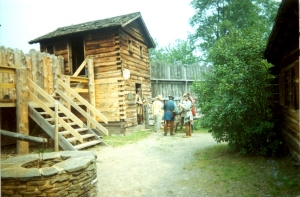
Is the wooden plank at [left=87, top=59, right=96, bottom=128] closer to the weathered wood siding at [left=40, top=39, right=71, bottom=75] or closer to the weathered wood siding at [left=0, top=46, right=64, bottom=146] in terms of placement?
the weathered wood siding at [left=40, top=39, right=71, bottom=75]

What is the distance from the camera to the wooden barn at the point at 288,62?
13.3ft

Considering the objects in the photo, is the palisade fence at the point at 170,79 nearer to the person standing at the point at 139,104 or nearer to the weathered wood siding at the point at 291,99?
the person standing at the point at 139,104

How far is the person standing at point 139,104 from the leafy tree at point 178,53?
23.1 m

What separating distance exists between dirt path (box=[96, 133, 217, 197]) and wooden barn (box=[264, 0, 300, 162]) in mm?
2831

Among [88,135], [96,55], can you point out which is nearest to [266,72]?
[88,135]

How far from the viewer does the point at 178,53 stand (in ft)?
123

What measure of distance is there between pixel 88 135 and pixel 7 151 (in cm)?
302

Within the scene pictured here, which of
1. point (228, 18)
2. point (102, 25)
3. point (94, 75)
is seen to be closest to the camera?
point (102, 25)

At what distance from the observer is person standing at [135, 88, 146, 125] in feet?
45.4

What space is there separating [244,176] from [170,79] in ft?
38.8

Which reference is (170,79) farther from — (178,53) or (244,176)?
(178,53)

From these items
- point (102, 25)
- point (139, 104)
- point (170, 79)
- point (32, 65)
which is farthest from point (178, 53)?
point (32, 65)

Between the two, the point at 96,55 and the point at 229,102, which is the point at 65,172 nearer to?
the point at 229,102

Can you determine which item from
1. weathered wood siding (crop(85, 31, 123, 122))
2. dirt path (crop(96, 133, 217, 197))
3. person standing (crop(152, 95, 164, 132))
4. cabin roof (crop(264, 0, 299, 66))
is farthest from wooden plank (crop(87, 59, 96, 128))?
cabin roof (crop(264, 0, 299, 66))
